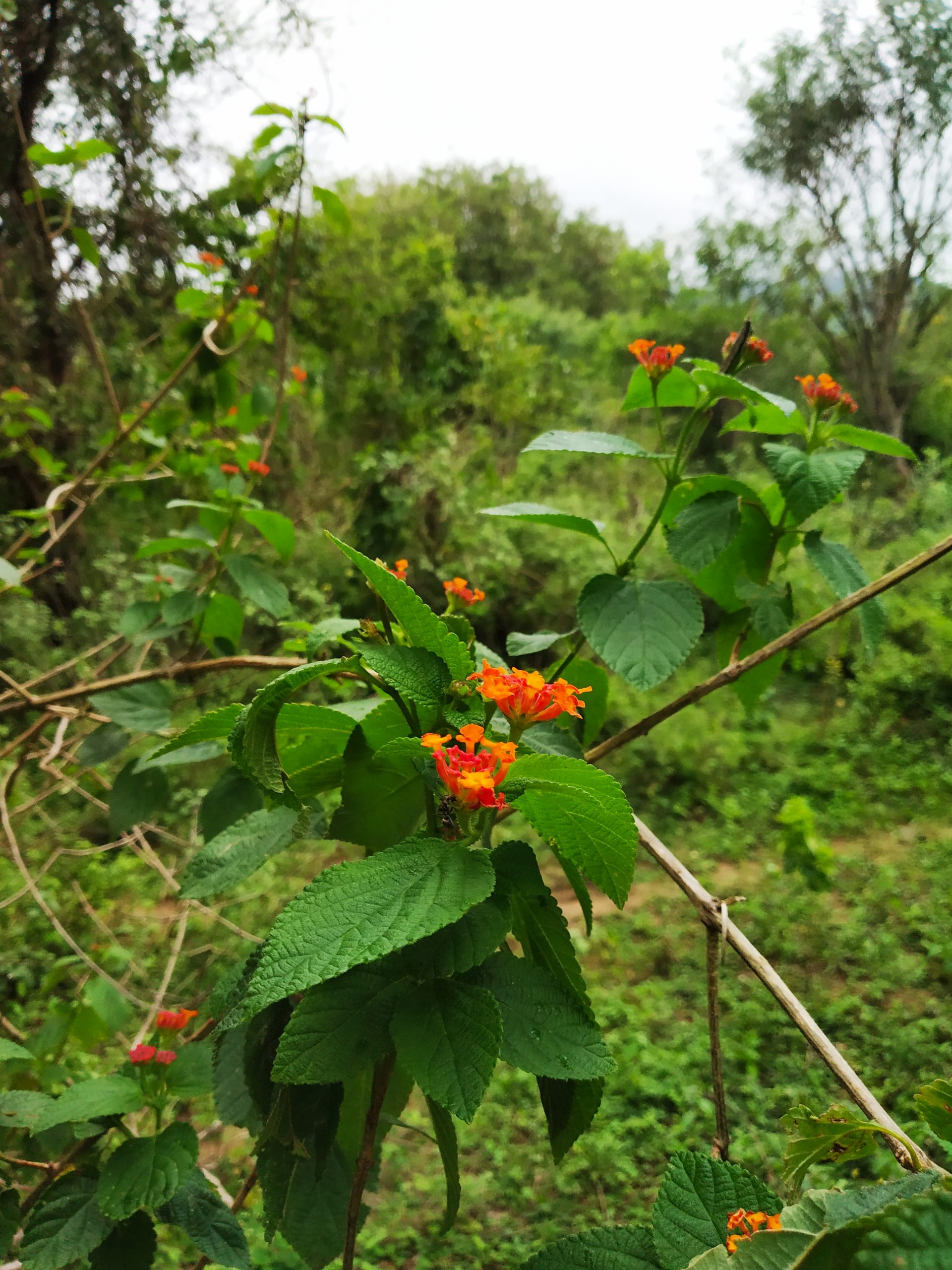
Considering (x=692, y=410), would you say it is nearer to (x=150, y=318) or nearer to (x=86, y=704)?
(x=86, y=704)

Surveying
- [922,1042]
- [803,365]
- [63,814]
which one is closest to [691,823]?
[922,1042]

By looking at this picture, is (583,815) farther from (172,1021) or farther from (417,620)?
(172,1021)

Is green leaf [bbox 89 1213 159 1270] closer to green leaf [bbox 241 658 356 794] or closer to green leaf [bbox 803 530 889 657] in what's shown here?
green leaf [bbox 241 658 356 794]

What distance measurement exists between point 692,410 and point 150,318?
2402 mm

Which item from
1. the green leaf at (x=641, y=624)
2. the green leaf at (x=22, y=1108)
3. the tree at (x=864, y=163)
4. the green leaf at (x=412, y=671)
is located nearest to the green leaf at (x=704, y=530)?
the green leaf at (x=641, y=624)

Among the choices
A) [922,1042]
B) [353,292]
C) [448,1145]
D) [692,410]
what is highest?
[353,292]

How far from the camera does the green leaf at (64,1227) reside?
0.48 m

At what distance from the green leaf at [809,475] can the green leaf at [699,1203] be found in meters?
0.37

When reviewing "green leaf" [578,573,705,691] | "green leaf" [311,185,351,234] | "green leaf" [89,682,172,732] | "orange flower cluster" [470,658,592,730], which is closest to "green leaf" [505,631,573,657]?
"green leaf" [578,573,705,691]

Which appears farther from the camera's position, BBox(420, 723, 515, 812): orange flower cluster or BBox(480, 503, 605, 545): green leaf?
BBox(480, 503, 605, 545): green leaf

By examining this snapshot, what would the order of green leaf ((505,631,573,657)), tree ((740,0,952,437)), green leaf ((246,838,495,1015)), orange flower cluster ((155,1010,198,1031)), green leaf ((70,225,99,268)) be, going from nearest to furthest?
green leaf ((246,838,495,1015)) → green leaf ((505,631,573,657)) → orange flower cluster ((155,1010,198,1031)) → green leaf ((70,225,99,268)) → tree ((740,0,952,437))

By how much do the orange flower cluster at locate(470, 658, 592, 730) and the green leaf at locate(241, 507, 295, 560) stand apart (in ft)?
1.94

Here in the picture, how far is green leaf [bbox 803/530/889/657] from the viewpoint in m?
0.52

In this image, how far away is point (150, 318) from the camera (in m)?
2.39
